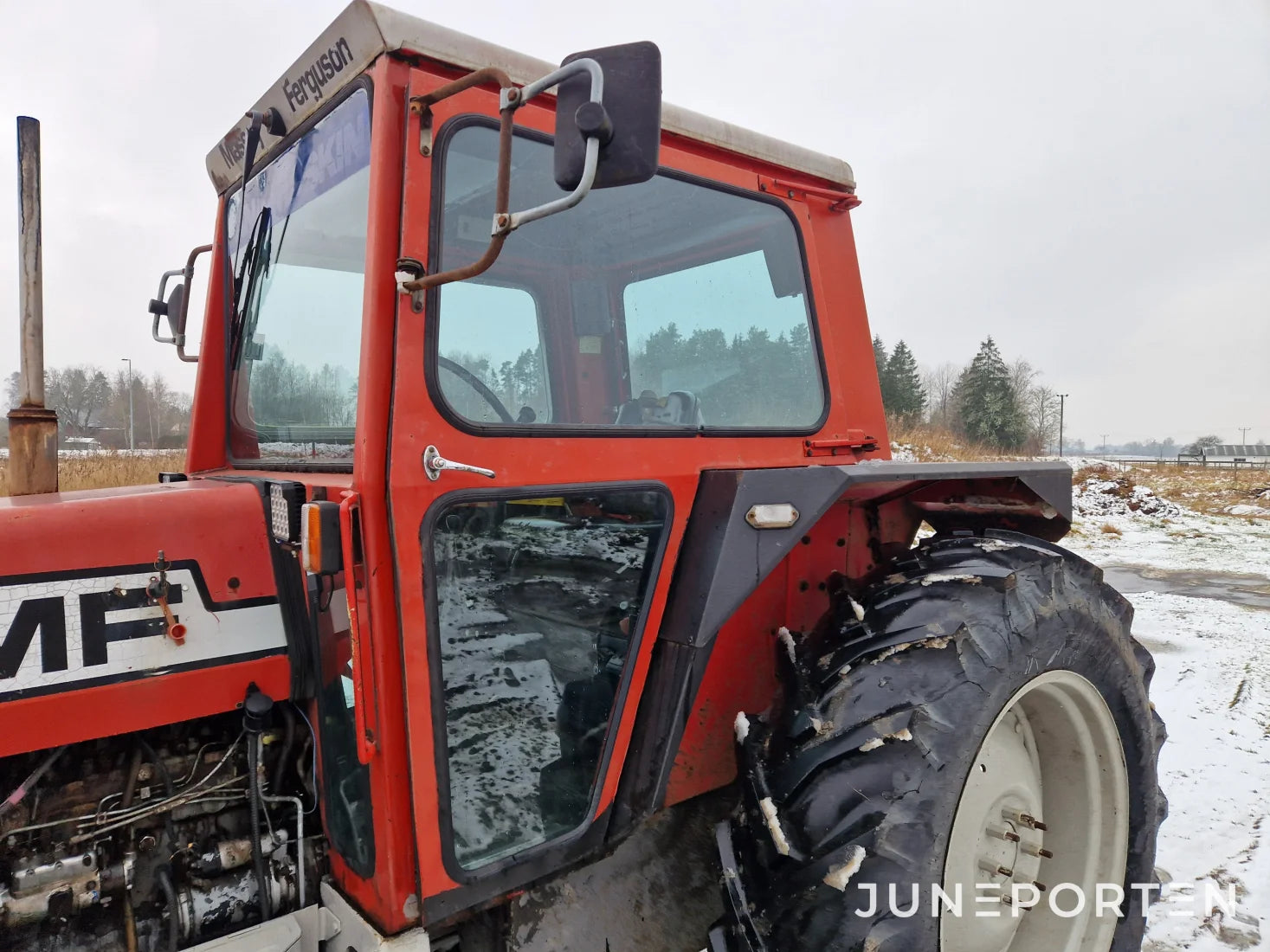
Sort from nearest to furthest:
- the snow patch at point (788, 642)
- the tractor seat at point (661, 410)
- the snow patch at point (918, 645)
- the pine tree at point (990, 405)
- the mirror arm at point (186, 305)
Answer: the snow patch at point (918, 645), the tractor seat at point (661, 410), the snow patch at point (788, 642), the mirror arm at point (186, 305), the pine tree at point (990, 405)

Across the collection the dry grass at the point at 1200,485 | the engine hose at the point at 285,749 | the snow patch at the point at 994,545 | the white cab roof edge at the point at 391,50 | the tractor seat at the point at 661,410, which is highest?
the white cab roof edge at the point at 391,50

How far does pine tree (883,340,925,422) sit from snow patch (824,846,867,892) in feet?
110

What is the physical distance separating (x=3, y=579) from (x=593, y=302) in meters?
1.29

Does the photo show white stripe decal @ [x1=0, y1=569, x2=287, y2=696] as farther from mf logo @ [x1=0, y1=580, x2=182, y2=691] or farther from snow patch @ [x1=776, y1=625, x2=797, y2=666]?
snow patch @ [x1=776, y1=625, x2=797, y2=666]

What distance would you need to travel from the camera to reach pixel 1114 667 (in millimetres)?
2041

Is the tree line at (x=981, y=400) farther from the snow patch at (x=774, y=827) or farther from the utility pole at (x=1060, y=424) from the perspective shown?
the snow patch at (x=774, y=827)

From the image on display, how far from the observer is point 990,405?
4403 centimetres

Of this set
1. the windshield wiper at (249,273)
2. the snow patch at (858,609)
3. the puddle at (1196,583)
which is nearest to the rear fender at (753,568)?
the snow patch at (858,609)

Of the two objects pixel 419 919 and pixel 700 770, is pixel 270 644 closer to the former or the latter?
pixel 419 919

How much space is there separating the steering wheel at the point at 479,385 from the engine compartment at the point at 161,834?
73 centimetres

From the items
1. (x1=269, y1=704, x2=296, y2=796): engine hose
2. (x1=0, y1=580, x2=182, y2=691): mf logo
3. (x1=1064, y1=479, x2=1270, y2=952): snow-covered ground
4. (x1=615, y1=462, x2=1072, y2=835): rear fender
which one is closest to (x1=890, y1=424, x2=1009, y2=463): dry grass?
(x1=1064, y1=479, x2=1270, y2=952): snow-covered ground

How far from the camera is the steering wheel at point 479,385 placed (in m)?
1.50

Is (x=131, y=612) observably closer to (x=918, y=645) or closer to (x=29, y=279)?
(x=29, y=279)

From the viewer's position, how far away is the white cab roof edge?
1.44m
